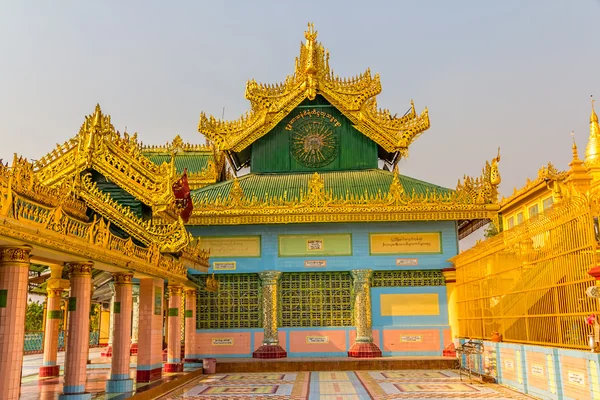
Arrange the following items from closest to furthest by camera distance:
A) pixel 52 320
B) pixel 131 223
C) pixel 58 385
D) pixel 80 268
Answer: pixel 80 268 < pixel 131 223 < pixel 58 385 < pixel 52 320

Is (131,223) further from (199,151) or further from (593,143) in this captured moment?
(593,143)

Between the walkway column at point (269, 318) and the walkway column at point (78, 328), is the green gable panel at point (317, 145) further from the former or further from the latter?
the walkway column at point (78, 328)

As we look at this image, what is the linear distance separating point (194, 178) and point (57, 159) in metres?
12.4

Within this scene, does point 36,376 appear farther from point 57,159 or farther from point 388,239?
point 388,239

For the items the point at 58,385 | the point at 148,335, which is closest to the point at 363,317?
the point at 148,335

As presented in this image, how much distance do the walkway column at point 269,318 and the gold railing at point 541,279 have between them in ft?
23.5

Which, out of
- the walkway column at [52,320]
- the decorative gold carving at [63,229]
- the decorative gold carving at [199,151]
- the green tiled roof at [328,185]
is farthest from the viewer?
the decorative gold carving at [199,151]

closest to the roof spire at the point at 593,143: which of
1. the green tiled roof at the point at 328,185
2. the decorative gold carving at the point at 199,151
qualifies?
the green tiled roof at the point at 328,185

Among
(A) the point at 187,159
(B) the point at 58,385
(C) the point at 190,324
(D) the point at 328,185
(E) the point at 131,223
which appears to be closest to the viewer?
(E) the point at 131,223

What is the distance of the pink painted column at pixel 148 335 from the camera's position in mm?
14023

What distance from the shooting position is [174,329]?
1709 cm

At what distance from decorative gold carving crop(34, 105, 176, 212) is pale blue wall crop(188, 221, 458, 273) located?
7268mm

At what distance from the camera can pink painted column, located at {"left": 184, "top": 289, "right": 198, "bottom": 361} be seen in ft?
64.9

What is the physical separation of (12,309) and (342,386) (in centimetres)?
902
